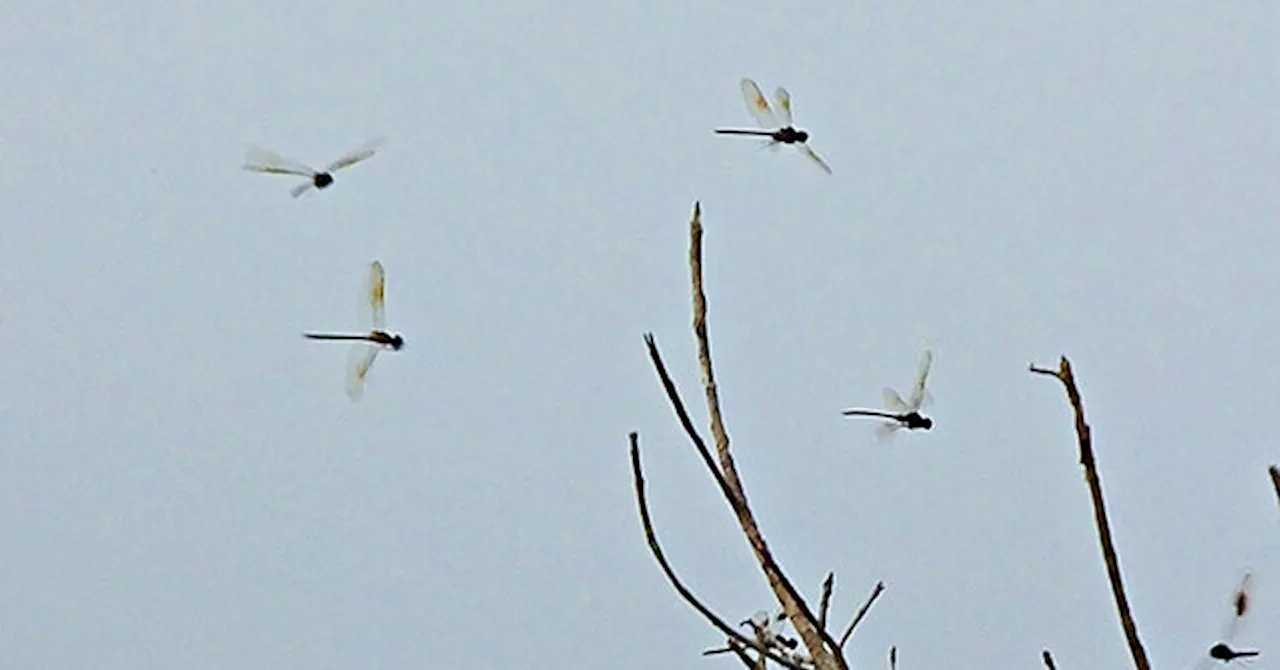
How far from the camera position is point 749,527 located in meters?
0.38

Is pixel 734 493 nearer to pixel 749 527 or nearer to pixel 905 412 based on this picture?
pixel 749 527

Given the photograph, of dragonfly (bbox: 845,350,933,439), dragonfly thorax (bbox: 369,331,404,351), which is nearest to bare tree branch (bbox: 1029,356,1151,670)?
dragonfly (bbox: 845,350,933,439)

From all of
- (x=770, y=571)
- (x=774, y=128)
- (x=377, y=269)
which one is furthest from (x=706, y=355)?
(x=774, y=128)

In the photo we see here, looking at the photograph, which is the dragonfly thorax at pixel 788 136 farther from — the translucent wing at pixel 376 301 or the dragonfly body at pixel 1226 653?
the dragonfly body at pixel 1226 653

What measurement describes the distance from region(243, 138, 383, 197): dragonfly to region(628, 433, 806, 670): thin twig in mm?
1081

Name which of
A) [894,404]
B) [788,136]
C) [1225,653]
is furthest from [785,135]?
[1225,653]

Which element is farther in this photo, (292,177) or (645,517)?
(292,177)

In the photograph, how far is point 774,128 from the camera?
4.33 ft

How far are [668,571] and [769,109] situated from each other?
3.35 feet

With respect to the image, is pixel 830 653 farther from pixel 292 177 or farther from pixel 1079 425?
pixel 292 177

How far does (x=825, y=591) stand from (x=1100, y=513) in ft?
0.54

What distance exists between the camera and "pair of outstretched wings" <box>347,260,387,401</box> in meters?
1.15

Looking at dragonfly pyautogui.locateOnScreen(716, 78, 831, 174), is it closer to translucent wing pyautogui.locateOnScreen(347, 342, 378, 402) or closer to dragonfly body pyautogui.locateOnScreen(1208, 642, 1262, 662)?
translucent wing pyautogui.locateOnScreen(347, 342, 378, 402)

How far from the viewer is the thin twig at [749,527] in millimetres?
370
